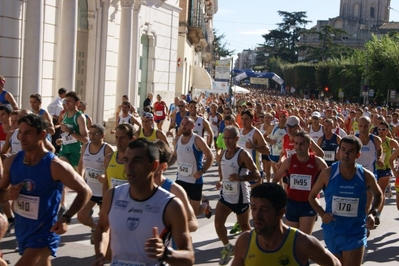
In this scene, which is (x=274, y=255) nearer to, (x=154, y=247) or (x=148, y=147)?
(x=154, y=247)

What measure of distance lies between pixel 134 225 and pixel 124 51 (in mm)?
19872

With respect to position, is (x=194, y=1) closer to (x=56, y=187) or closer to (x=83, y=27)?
(x=83, y=27)

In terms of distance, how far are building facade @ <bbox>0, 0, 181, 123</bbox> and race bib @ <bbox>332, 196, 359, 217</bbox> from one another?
35.3 ft

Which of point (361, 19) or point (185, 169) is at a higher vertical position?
point (361, 19)

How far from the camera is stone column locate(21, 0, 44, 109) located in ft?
53.0

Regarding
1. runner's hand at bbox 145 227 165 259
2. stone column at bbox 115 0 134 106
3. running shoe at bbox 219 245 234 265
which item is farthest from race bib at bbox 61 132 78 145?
stone column at bbox 115 0 134 106

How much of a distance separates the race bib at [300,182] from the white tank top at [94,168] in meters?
2.44

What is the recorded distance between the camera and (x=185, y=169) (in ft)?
31.3

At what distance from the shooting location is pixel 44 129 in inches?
220

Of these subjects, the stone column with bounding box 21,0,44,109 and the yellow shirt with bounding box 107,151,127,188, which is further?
the stone column with bounding box 21,0,44,109

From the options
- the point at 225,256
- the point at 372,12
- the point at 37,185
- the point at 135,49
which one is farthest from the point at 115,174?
the point at 372,12

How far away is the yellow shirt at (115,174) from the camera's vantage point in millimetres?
7762

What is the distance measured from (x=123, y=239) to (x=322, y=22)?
136628 mm

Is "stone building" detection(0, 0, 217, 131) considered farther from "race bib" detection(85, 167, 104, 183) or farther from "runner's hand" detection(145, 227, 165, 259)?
"runner's hand" detection(145, 227, 165, 259)
